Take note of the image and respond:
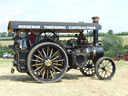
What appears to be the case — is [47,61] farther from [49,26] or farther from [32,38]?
[49,26]

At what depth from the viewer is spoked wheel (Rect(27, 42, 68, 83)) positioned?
8.21 m

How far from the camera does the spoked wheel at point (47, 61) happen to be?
8211 millimetres

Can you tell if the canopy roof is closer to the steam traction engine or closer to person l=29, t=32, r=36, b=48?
the steam traction engine

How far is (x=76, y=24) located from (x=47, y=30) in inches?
48.0

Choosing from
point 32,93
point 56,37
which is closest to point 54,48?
point 56,37

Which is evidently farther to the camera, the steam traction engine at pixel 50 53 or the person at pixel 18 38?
the person at pixel 18 38

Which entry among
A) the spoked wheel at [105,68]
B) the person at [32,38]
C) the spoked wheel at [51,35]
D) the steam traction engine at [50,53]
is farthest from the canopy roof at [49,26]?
the spoked wheel at [105,68]

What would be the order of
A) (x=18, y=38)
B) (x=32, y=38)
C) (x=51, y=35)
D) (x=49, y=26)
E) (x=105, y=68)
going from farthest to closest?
(x=105, y=68) < (x=51, y=35) < (x=32, y=38) < (x=18, y=38) < (x=49, y=26)

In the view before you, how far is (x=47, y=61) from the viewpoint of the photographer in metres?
8.36

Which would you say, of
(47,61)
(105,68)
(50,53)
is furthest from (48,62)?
(105,68)

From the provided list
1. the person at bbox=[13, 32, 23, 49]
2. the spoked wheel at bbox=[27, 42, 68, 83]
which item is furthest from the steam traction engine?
the person at bbox=[13, 32, 23, 49]

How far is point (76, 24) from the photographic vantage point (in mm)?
8773

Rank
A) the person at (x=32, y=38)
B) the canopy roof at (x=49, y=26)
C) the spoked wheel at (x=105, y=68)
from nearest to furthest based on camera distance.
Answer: the canopy roof at (x=49, y=26) → the person at (x=32, y=38) → the spoked wheel at (x=105, y=68)

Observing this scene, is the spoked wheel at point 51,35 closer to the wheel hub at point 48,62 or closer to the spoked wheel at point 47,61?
the spoked wheel at point 47,61
